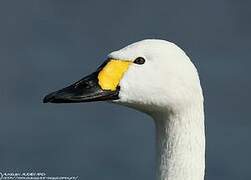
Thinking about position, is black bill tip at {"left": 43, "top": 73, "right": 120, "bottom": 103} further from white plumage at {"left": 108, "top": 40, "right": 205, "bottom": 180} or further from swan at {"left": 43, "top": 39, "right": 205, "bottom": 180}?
white plumage at {"left": 108, "top": 40, "right": 205, "bottom": 180}

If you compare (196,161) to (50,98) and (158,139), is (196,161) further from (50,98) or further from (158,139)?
(50,98)

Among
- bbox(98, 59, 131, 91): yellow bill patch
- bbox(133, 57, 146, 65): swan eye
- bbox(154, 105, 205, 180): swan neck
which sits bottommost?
bbox(154, 105, 205, 180): swan neck

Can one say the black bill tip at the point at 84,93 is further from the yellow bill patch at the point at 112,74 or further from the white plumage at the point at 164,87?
the white plumage at the point at 164,87

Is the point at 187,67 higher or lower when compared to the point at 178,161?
higher

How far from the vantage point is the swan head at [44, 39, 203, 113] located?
12.8 metres

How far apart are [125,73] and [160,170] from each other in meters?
1.04

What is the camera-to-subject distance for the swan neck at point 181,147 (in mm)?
13078

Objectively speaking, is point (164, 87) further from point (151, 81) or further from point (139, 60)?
point (139, 60)

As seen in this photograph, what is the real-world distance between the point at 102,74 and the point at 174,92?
0.74 metres

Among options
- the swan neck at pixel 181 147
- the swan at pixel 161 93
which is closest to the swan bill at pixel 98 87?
the swan at pixel 161 93

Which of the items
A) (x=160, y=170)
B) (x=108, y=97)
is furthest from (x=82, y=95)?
(x=160, y=170)

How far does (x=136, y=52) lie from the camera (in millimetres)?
12844

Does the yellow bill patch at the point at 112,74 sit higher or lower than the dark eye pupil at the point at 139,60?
lower

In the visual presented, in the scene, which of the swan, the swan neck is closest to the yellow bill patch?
the swan
